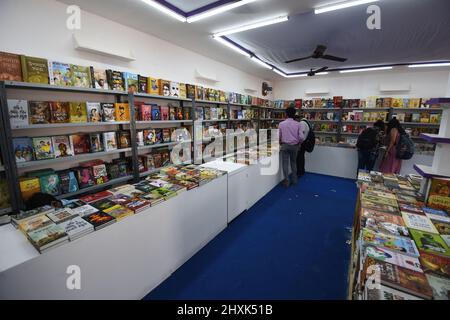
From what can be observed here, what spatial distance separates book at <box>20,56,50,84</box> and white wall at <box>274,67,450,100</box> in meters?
7.44

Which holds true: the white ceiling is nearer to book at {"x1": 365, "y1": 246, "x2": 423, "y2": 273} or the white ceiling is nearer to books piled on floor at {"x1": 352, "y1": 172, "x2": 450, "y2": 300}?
books piled on floor at {"x1": 352, "y1": 172, "x2": 450, "y2": 300}

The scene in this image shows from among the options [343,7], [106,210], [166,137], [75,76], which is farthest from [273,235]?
[75,76]

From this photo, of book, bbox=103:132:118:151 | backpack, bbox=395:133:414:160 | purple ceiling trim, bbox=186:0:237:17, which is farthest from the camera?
backpack, bbox=395:133:414:160

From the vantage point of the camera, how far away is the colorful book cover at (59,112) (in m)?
2.41

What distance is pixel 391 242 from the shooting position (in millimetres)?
1429

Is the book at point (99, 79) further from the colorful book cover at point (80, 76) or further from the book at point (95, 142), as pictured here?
the book at point (95, 142)

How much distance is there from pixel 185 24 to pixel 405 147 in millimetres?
5166

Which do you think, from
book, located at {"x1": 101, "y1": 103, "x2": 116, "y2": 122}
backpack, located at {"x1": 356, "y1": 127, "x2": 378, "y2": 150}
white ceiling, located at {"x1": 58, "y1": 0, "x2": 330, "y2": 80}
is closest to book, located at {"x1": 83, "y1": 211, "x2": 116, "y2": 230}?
book, located at {"x1": 101, "y1": 103, "x2": 116, "y2": 122}

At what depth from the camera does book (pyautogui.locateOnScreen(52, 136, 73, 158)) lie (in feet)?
8.13

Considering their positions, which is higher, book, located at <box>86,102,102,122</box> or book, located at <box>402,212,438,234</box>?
book, located at <box>86,102,102,122</box>

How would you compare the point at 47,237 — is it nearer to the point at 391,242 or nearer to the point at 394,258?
the point at 394,258

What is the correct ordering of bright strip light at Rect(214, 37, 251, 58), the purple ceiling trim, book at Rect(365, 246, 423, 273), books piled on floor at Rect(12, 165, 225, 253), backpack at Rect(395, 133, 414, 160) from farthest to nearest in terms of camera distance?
1. backpack at Rect(395, 133, 414, 160)
2. bright strip light at Rect(214, 37, 251, 58)
3. the purple ceiling trim
4. books piled on floor at Rect(12, 165, 225, 253)
5. book at Rect(365, 246, 423, 273)

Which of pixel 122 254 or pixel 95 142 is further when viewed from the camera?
pixel 95 142

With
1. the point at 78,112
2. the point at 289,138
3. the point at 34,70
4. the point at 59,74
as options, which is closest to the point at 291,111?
the point at 289,138
